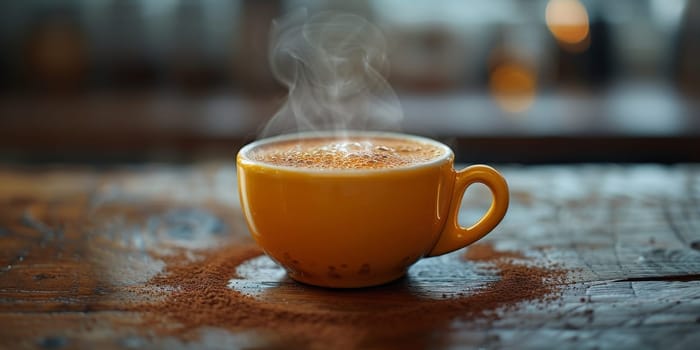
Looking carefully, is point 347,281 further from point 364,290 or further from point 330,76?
point 330,76

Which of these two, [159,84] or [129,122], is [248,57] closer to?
[159,84]

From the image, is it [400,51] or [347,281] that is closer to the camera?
[347,281]

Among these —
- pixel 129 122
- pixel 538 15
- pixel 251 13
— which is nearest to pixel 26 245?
pixel 129 122

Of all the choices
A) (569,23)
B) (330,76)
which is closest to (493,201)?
(330,76)

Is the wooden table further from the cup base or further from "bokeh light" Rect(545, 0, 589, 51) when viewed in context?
"bokeh light" Rect(545, 0, 589, 51)

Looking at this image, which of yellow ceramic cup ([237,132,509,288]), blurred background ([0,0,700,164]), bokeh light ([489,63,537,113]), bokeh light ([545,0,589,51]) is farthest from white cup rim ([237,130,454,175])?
bokeh light ([545,0,589,51])

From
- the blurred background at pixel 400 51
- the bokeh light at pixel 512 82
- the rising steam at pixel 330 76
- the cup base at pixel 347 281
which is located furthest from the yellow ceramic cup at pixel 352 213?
the bokeh light at pixel 512 82

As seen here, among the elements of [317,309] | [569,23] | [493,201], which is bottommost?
[317,309]
